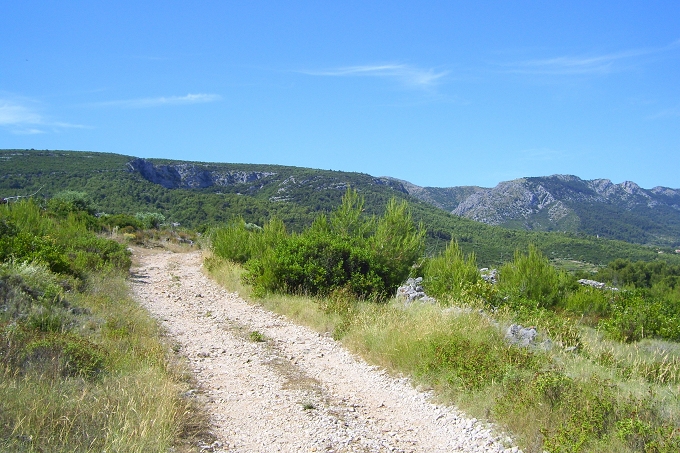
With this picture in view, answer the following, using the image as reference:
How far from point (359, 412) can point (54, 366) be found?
3.56m

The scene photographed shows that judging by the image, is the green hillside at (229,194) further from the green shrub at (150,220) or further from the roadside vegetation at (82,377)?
the roadside vegetation at (82,377)

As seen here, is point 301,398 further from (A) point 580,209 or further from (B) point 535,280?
(A) point 580,209

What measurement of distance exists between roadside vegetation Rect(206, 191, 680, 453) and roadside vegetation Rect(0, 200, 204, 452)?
3.37 meters

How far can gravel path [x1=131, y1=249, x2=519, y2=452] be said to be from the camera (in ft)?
17.4

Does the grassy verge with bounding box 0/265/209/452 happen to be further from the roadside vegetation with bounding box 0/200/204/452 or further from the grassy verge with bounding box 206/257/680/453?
the grassy verge with bounding box 206/257/680/453

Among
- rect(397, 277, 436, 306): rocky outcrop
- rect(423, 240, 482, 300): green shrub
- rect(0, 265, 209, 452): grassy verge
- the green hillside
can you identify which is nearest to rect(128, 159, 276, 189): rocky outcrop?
the green hillside

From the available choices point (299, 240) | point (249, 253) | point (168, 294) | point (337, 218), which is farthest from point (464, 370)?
point (249, 253)

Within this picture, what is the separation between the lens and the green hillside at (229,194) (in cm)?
5628

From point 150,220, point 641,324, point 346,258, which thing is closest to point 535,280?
point 641,324

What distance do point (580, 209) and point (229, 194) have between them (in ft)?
316

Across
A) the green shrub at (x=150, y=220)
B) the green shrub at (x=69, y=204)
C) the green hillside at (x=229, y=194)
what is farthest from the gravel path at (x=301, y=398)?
the green hillside at (x=229, y=194)

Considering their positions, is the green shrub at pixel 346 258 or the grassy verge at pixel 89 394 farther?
the green shrub at pixel 346 258

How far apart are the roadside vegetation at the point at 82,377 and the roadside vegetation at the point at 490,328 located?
3.37 metres

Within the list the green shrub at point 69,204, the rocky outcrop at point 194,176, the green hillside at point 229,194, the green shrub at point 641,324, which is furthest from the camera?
the rocky outcrop at point 194,176
